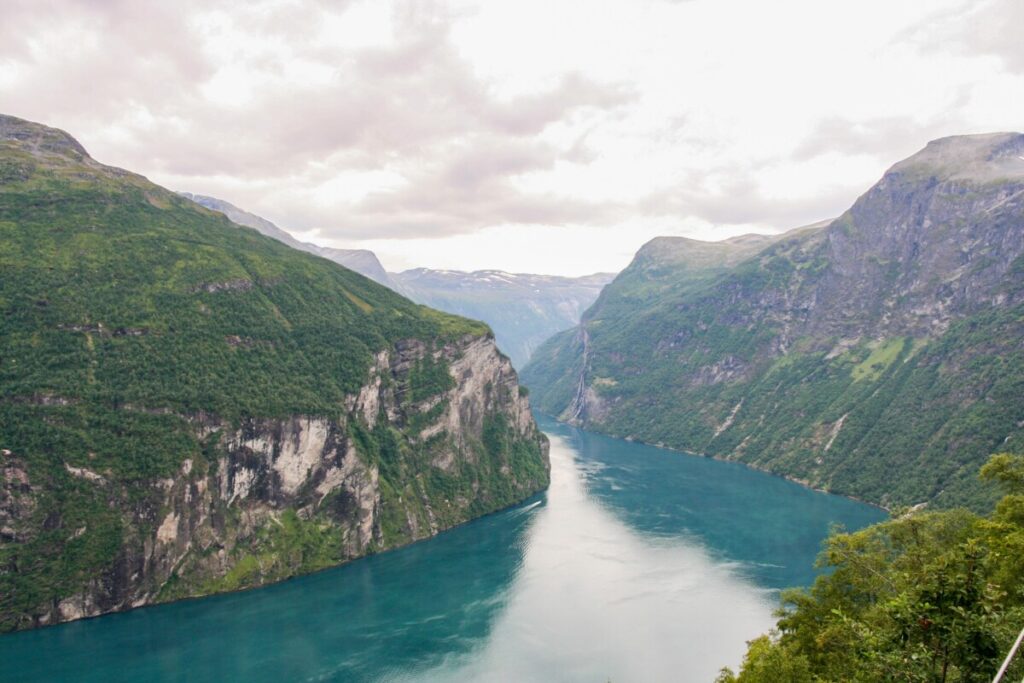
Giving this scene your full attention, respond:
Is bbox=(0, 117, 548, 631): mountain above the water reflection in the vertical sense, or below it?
above

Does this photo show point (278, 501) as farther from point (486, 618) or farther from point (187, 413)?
point (486, 618)

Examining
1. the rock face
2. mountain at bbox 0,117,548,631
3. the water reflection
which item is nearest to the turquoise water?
the water reflection

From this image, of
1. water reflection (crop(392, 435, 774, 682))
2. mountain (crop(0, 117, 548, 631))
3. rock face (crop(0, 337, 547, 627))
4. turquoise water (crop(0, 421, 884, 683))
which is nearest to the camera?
water reflection (crop(392, 435, 774, 682))

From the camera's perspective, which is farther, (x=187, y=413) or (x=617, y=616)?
(x=187, y=413)

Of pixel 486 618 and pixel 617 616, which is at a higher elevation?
pixel 617 616

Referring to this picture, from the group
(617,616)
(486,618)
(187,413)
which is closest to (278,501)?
(187,413)

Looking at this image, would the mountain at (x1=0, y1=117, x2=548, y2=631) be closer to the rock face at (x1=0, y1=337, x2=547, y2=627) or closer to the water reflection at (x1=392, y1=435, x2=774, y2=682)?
the rock face at (x1=0, y1=337, x2=547, y2=627)
